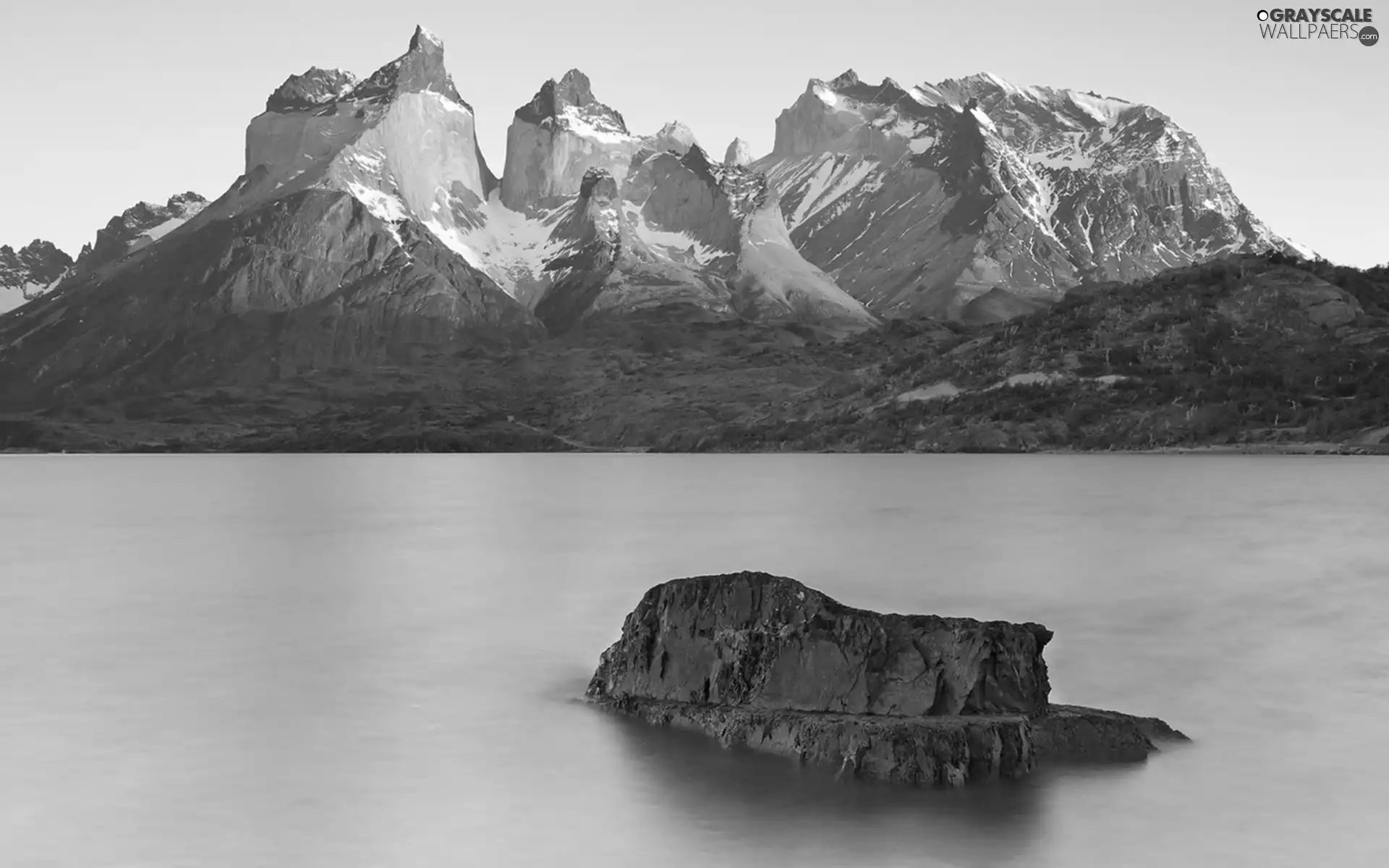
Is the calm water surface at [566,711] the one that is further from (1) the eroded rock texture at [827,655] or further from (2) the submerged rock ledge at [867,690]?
(1) the eroded rock texture at [827,655]

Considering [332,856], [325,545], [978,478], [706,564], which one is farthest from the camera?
[978,478]

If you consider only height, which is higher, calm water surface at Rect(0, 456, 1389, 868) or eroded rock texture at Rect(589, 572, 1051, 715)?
eroded rock texture at Rect(589, 572, 1051, 715)

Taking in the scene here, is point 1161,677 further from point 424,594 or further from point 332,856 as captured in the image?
point 424,594

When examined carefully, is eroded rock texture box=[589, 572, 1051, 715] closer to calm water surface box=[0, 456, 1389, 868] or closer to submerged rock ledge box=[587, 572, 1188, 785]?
submerged rock ledge box=[587, 572, 1188, 785]

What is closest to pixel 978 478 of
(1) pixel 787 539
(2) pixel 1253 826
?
(1) pixel 787 539

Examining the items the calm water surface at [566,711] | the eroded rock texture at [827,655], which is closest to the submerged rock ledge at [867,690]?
the eroded rock texture at [827,655]

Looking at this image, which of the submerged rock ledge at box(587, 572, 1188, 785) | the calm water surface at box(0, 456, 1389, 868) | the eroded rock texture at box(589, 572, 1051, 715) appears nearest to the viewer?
the calm water surface at box(0, 456, 1389, 868)

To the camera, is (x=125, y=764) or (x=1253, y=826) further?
(x=125, y=764)

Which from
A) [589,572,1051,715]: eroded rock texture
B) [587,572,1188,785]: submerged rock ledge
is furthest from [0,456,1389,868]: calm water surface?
[589,572,1051,715]: eroded rock texture
